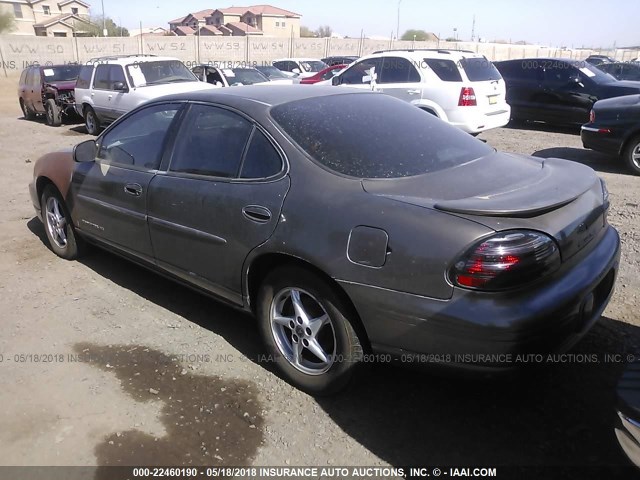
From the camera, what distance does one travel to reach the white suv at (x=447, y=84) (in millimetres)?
9391

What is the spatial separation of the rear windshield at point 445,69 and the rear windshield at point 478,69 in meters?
0.20

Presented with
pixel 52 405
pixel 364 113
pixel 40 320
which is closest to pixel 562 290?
pixel 364 113

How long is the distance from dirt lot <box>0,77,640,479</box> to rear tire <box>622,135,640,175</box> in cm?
426

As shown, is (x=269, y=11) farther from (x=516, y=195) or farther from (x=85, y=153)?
(x=516, y=195)

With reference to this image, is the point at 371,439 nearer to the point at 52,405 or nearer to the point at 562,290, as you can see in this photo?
the point at 562,290

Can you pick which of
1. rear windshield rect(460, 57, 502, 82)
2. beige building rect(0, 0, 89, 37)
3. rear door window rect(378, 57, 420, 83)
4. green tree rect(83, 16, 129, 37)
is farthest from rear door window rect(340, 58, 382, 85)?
beige building rect(0, 0, 89, 37)

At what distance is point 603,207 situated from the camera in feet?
9.68

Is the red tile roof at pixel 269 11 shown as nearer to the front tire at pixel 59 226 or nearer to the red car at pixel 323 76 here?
the red car at pixel 323 76

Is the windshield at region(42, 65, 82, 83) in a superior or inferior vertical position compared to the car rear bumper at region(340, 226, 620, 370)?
superior

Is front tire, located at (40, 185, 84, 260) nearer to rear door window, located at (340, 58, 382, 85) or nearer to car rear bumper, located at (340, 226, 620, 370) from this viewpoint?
car rear bumper, located at (340, 226, 620, 370)

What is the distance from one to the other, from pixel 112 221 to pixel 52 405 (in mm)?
1541

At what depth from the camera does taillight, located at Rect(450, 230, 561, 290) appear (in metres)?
2.26

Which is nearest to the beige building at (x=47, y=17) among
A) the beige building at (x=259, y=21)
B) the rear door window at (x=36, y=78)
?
the beige building at (x=259, y=21)

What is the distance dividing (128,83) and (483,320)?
11501mm
